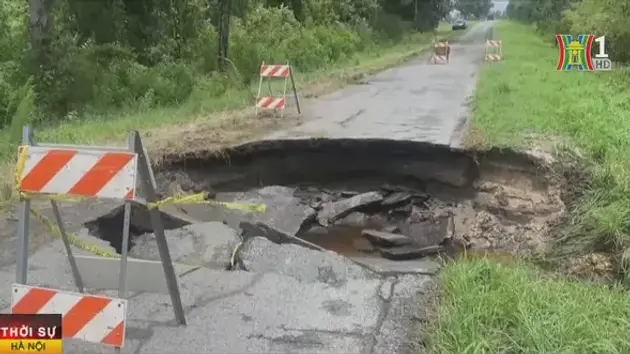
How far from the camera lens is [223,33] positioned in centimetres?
1789

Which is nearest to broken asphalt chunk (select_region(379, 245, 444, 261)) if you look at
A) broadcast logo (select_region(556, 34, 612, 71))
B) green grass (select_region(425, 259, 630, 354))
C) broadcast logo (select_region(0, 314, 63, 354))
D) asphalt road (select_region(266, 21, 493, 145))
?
asphalt road (select_region(266, 21, 493, 145))

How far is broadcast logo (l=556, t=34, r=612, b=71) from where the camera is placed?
19.8m

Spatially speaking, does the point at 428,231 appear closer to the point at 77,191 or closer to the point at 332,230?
the point at 332,230

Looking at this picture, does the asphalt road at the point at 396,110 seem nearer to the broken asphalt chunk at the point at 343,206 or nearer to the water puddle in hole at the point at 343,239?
the broken asphalt chunk at the point at 343,206

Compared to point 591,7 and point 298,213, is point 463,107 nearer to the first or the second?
point 298,213

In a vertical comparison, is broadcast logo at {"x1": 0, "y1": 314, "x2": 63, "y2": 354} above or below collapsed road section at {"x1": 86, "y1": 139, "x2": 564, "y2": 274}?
above

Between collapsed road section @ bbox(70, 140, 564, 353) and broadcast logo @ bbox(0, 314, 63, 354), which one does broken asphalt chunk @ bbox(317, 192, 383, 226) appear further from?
broadcast logo @ bbox(0, 314, 63, 354)

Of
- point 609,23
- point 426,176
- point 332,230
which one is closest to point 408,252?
point 332,230

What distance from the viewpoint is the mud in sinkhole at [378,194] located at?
8.51 meters

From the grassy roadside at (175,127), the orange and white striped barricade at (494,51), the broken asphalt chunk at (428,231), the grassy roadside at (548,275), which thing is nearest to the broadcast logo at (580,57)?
the orange and white striped barricade at (494,51)

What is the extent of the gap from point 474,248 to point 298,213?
2524 mm

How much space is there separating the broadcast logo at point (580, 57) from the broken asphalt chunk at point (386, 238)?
12746 millimetres

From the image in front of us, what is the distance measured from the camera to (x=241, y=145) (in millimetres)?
10148

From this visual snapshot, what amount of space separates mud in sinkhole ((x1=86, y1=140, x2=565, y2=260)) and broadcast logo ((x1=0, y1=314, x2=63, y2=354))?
4034 mm
